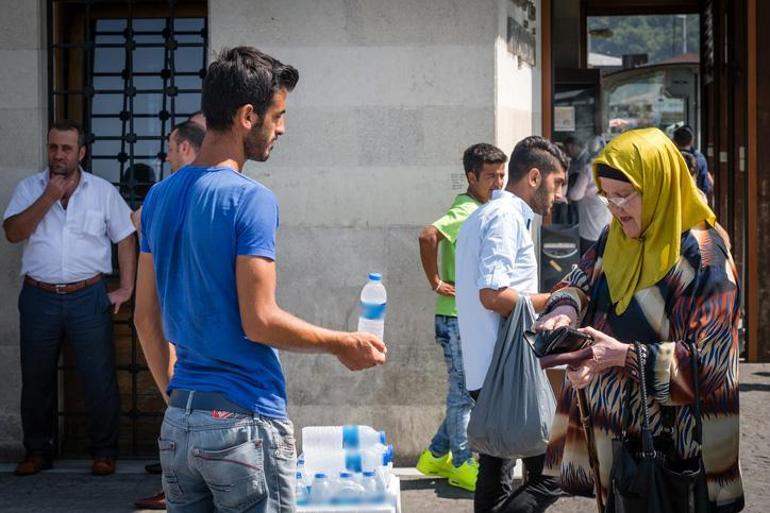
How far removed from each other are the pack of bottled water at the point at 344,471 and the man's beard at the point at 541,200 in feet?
4.29

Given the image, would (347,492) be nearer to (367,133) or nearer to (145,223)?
(145,223)

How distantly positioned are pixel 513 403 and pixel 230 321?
191cm

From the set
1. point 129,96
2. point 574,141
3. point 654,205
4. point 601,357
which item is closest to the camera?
point 601,357

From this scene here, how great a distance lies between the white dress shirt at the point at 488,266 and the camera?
4988 millimetres

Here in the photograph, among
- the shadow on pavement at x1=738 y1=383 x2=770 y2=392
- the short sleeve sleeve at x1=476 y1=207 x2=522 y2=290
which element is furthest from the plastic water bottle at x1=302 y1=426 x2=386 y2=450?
the shadow on pavement at x1=738 y1=383 x2=770 y2=392

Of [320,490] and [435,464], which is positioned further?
[435,464]

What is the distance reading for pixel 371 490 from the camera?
4.41 meters

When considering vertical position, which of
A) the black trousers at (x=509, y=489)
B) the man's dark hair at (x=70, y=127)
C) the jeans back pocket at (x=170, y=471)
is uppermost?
the man's dark hair at (x=70, y=127)

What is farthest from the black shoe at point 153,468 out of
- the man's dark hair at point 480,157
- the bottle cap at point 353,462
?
the bottle cap at point 353,462

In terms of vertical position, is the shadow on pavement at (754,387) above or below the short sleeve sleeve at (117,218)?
below

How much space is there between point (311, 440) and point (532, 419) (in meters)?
0.87

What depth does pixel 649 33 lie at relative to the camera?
96.4 metres

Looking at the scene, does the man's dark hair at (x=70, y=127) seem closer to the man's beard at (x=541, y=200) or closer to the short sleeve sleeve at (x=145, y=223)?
the man's beard at (x=541, y=200)

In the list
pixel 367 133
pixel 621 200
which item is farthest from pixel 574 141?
pixel 621 200
